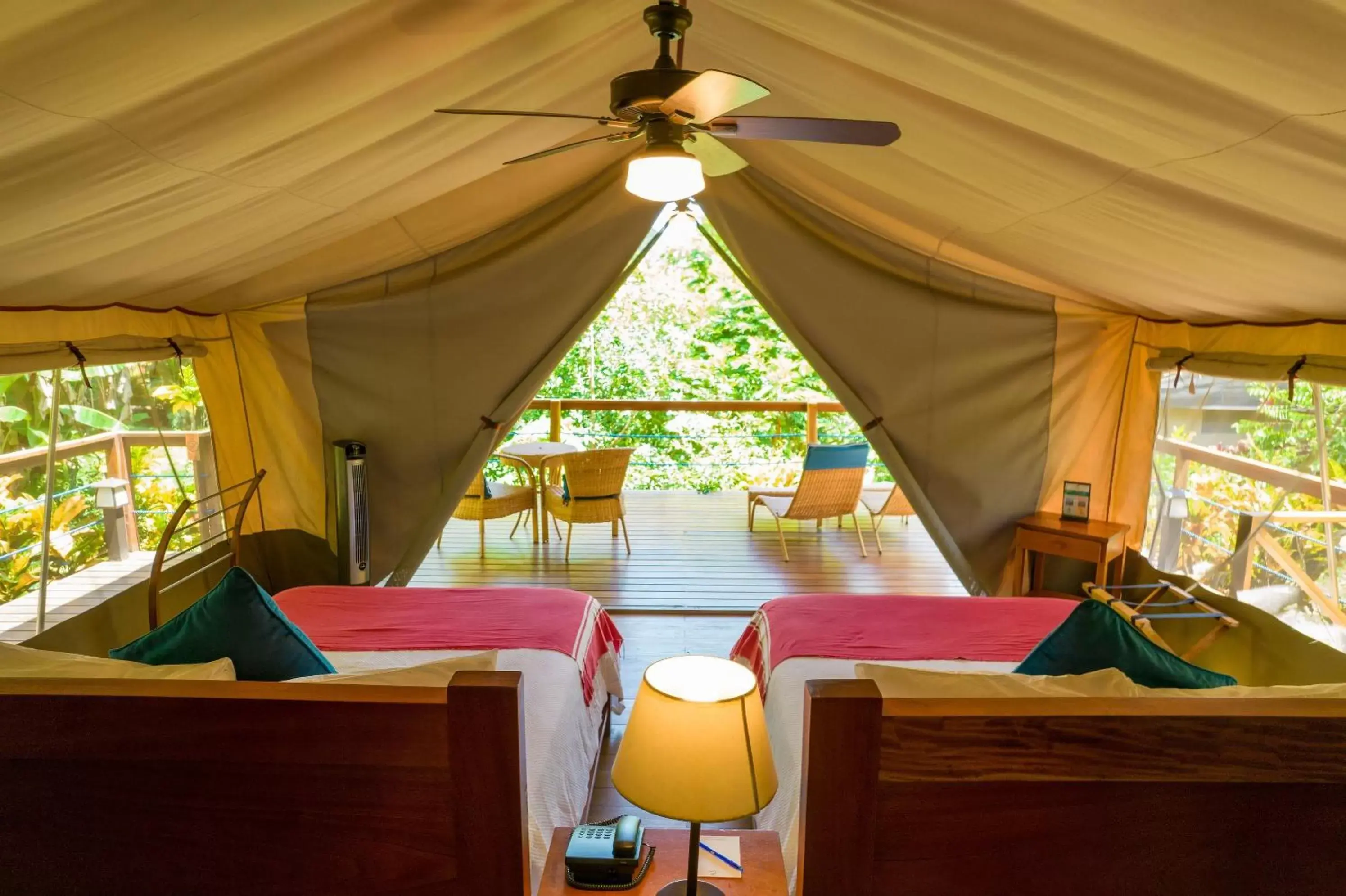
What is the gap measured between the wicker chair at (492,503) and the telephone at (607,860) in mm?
3933

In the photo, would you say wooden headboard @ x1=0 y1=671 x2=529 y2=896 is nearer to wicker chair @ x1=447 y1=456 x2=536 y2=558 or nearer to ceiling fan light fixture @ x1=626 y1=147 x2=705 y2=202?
ceiling fan light fixture @ x1=626 y1=147 x2=705 y2=202

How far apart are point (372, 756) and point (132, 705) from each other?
37cm

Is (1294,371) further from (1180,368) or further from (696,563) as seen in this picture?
(696,563)

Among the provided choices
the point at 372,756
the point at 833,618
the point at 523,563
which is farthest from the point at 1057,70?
the point at 523,563

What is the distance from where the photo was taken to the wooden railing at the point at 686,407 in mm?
6496

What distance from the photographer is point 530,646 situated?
271cm

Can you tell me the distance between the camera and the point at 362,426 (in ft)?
14.5

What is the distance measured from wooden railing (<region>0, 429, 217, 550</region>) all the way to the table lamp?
2933 mm

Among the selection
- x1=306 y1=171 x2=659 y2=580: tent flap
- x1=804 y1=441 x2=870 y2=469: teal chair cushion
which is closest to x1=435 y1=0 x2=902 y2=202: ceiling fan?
x1=306 y1=171 x2=659 y2=580: tent flap

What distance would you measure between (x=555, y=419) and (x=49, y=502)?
12.8ft

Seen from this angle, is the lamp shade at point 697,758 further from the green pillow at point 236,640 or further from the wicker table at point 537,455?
the wicker table at point 537,455

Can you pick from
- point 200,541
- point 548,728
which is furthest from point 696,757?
point 200,541

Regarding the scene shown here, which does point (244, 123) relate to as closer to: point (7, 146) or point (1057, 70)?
point (7, 146)

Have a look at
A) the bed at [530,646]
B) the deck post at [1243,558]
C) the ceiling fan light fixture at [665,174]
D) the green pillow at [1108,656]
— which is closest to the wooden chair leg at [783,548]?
the bed at [530,646]
